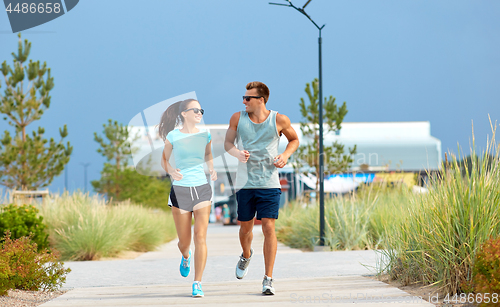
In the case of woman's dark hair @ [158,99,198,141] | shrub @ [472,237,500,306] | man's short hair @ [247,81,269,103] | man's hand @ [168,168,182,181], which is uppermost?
man's short hair @ [247,81,269,103]

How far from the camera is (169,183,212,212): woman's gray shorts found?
5.55 metres

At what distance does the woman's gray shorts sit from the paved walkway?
0.94 m

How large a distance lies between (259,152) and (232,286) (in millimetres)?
1769

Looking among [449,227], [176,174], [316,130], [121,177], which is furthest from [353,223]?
[121,177]

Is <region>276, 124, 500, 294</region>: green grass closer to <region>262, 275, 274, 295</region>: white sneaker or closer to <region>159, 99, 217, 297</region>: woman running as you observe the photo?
<region>262, 275, 274, 295</region>: white sneaker

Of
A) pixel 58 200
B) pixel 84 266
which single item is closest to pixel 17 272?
pixel 84 266

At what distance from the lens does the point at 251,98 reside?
5.71 metres

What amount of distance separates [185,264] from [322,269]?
2.91 meters

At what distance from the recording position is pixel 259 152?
221 inches

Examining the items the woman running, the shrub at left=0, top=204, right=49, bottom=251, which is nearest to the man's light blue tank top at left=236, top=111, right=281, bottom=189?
the woman running

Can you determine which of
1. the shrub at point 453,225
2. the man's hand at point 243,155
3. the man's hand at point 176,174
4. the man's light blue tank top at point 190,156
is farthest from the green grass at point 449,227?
the man's hand at point 176,174

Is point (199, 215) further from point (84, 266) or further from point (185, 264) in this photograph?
point (84, 266)

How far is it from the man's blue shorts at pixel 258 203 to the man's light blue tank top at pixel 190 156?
46 centimetres

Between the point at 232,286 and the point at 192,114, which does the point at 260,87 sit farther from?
the point at 232,286
